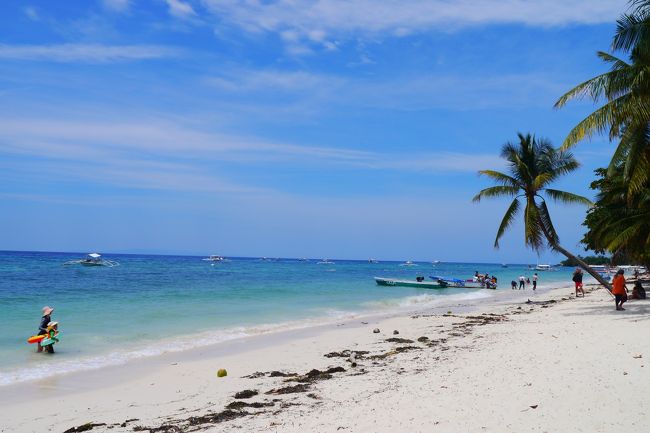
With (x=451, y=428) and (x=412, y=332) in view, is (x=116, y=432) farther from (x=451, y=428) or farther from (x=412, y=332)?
(x=412, y=332)

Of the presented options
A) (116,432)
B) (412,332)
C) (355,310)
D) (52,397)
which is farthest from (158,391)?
(355,310)

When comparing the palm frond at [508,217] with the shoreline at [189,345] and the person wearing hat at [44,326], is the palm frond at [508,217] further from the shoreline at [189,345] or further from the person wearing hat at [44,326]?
the person wearing hat at [44,326]

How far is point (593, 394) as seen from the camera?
20.0ft

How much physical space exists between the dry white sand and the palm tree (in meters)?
4.48

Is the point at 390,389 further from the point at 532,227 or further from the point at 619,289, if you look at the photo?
the point at 532,227

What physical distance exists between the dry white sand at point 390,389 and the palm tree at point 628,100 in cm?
448

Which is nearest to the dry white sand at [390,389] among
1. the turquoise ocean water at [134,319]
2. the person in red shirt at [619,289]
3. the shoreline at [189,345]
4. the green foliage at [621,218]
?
the shoreline at [189,345]

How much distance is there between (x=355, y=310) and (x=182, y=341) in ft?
39.1

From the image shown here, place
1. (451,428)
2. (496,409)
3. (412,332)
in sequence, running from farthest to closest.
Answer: (412,332), (496,409), (451,428)

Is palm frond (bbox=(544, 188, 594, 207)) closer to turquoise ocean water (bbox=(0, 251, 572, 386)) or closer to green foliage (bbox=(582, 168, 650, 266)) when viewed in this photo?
green foliage (bbox=(582, 168, 650, 266))

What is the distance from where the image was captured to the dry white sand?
567 cm

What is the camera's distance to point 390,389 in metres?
7.55

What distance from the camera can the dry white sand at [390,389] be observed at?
223 inches

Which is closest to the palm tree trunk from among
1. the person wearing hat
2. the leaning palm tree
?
the leaning palm tree
